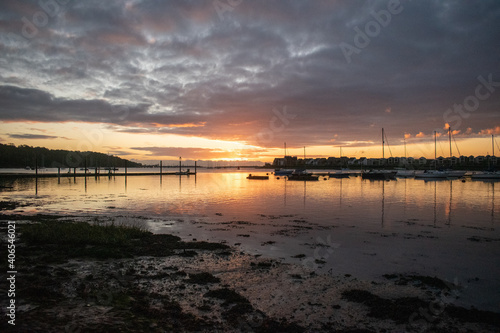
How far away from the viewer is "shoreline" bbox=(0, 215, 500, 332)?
24.0ft

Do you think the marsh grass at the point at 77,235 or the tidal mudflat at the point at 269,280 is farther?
the marsh grass at the point at 77,235

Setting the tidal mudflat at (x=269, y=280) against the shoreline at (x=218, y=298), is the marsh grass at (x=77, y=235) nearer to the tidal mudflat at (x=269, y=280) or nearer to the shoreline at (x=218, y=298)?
the tidal mudflat at (x=269, y=280)

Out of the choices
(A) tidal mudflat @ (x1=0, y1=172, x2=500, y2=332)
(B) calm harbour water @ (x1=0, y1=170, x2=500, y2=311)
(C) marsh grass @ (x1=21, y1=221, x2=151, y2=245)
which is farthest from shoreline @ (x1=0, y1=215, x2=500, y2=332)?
(C) marsh grass @ (x1=21, y1=221, x2=151, y2=245)

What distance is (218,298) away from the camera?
8.91 meters

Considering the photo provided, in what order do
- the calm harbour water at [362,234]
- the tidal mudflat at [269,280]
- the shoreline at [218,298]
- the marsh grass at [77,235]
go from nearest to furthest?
the shoreline at [218,298]
the tidal mudflat at [269,280]
the calm harbour water at [362,234]
the marsh grass at [77,235]

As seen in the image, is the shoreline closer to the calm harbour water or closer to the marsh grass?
the calm harbour water

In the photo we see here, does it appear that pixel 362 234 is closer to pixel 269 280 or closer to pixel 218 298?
pixel 269 280

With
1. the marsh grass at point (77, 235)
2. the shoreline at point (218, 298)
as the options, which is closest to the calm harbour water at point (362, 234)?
the shoreline at point (218, 298)

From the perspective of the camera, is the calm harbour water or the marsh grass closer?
the calm harbour water

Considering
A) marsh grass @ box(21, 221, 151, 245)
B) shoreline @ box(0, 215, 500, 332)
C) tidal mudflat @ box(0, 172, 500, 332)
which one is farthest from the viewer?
marsh grass @ box(21, 221, 151, 245)

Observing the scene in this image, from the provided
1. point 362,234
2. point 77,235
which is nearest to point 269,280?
point 77,235

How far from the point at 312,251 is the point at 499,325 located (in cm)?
767

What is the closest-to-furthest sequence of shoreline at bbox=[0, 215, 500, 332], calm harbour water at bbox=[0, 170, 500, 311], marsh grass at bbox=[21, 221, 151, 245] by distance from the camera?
shoreline at bbox=[0, 215, 500, 332]
calm harbour water at bbox=[0, 170, 500, 311]
marsh grass at bbox=[21, 221, 151, 245]

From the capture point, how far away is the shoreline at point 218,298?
7.32 metres
